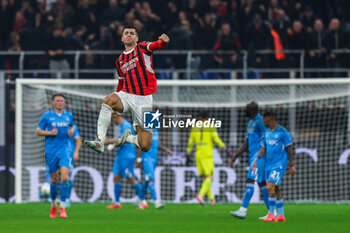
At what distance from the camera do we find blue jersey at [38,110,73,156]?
38.3ft

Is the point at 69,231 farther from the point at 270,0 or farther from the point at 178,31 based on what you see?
the point at 270,0

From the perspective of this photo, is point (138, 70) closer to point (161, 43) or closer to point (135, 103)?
point (135, 103)

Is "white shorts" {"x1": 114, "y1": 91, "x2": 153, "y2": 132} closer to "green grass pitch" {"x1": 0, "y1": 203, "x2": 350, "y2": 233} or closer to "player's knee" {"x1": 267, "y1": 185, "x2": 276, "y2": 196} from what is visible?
"green grass pitch" {"x1": 0, "y1": 203, "x2": 350, "y2": 233}

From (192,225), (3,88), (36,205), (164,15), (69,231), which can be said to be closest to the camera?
(69,231)

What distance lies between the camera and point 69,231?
31.4 feet

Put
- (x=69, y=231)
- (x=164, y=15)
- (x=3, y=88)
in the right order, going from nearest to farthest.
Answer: (x=69, y=231) < (x=3, y=88) < (x=164, y=15)

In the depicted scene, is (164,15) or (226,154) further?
(164,15)

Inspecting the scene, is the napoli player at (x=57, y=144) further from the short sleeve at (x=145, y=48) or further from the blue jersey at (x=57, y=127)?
the short sleeve at (x=145, y=48)

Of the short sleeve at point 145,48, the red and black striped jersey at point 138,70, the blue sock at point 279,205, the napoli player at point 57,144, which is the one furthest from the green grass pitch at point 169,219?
the short sleeve at point 145,48

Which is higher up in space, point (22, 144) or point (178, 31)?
point (178, 31)

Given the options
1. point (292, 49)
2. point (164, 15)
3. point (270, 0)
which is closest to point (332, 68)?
point (292, 49)

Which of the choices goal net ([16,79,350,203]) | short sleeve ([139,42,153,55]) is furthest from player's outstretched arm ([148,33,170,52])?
goal net ([16,79,350,203])

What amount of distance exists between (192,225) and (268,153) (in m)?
1.64

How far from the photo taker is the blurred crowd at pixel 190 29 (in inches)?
643
